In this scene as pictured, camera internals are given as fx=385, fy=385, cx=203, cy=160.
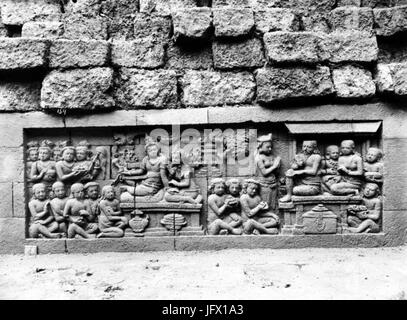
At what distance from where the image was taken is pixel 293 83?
4.32 metres

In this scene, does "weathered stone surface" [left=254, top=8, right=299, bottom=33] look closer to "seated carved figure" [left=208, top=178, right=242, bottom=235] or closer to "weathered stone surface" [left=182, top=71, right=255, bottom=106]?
"weathered stone surface" [left=182, top=71, right=255, bottom=106]

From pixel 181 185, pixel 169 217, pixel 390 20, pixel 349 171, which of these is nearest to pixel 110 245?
pixel 169 217

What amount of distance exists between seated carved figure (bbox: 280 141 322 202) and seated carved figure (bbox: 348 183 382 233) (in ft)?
1.66

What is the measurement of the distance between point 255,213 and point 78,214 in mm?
2072

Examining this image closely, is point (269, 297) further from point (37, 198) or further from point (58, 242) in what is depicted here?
point (37, 198)

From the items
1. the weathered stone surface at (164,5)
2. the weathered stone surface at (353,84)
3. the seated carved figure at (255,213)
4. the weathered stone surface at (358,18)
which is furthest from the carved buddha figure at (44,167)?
the weathered stone surface at (358,18)

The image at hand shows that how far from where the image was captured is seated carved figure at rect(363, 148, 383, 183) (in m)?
4.44

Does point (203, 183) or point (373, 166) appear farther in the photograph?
point (203, 183)

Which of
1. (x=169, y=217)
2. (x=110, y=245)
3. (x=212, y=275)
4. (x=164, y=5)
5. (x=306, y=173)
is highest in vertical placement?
(x=164, y=5)

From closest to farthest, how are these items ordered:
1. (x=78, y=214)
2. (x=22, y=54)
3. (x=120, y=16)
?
(x=22, y=54)
(x=78, y=214)
(x=120, y=16)

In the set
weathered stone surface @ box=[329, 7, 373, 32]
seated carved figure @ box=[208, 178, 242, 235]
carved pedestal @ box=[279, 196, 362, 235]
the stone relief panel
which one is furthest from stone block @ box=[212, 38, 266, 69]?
carved pedestal @ box=[279, 196, 362, 235]

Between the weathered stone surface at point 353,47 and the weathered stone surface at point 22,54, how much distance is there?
3241 mm

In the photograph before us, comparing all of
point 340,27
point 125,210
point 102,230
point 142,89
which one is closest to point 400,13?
point 340,27

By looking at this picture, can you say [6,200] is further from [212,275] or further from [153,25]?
[153,25]
